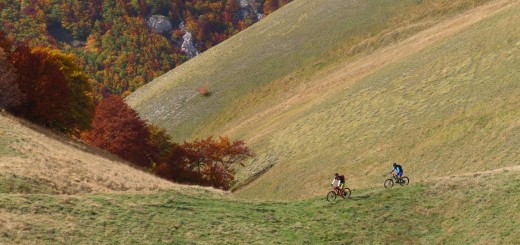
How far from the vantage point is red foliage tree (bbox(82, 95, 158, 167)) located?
234 feet

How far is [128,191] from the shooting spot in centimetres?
4016

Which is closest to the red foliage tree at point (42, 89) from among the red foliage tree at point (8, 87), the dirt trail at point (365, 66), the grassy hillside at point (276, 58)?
the red foliage tree at point (8, 87)

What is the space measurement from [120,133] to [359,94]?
32388mm

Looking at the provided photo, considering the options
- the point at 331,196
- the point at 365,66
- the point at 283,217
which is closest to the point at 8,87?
the point at 283,217

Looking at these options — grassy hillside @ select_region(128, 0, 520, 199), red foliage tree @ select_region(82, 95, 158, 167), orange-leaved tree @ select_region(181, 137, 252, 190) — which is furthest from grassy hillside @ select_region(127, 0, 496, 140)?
red foliage tree @ select_region(82, 95, 158, 167)

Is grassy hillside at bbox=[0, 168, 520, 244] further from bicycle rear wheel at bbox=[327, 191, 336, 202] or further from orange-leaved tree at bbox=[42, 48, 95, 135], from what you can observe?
orange-leaved tree at bbox=[42, 48, 95, 135]

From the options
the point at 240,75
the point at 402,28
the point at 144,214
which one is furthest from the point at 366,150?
the point at 240,75

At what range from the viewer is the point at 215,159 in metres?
76.7

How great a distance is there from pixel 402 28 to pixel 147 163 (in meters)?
58.0

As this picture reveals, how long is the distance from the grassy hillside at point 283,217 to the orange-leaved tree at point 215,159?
1252 inches

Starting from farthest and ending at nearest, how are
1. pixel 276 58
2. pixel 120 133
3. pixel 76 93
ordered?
pixel 276 58, pixel 120 133, pixel 76 93

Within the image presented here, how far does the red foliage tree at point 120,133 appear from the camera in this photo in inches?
2810

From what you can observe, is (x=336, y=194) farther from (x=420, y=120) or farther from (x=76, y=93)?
(x=76, y=93)

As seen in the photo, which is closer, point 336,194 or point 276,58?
point 336,194
